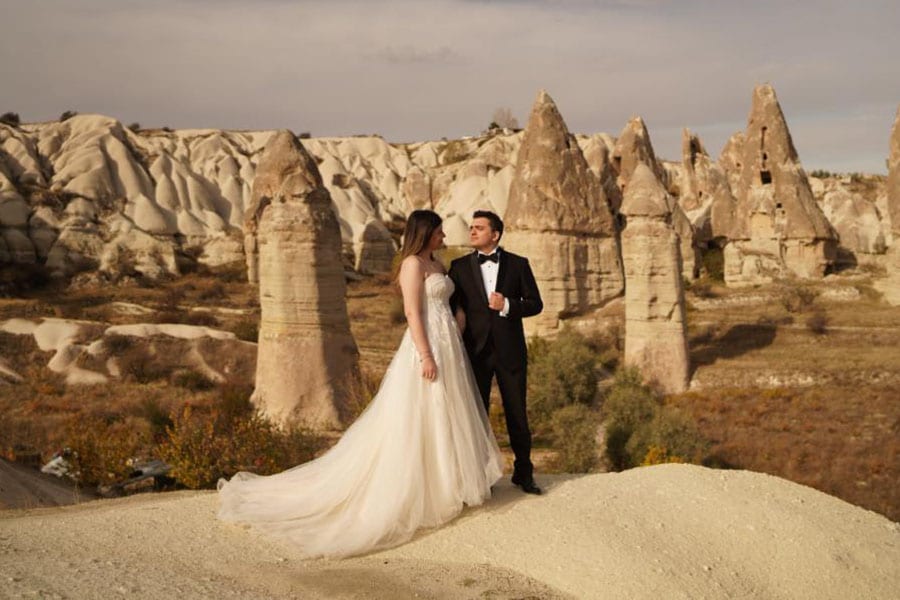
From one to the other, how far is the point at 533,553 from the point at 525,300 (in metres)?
1.31

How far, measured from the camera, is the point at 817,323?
55.3ft

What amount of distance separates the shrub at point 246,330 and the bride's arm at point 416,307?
14.5 meters

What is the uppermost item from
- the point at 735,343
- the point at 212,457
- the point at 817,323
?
the point at 212,457

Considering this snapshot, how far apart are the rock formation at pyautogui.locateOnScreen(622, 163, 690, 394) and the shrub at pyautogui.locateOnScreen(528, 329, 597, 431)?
0.92m

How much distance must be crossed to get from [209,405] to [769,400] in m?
8.57

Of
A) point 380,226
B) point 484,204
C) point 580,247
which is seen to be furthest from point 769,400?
point 484,204

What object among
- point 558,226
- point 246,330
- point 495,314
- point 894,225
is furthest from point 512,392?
point 894,225

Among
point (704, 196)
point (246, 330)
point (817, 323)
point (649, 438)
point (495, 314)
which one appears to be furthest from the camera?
point (704, 196)

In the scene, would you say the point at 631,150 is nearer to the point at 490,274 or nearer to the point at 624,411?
the point at 624,411

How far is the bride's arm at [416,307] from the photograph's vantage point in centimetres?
413

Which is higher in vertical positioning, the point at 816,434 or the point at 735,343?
the point at 735,343

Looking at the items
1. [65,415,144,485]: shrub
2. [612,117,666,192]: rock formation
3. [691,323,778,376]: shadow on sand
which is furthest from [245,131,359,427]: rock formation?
[612,117,666,192]: rock formation

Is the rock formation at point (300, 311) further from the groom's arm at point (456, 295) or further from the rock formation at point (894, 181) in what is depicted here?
the rock formation at point (894, 181)

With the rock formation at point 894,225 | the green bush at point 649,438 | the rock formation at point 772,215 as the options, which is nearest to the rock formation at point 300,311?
the green bush at point 649,438
